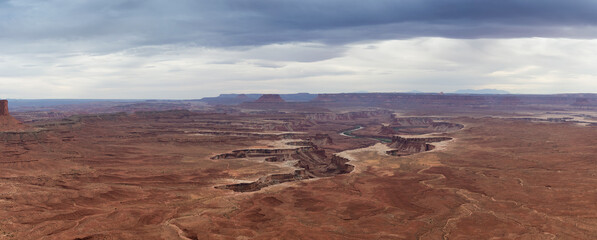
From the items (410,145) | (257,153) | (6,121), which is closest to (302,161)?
(257,153)

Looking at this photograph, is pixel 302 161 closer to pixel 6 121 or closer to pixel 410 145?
pixel 410 145

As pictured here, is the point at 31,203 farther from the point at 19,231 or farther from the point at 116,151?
the point at 116,151

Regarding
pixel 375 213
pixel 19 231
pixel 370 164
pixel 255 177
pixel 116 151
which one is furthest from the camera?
pixel 116 151

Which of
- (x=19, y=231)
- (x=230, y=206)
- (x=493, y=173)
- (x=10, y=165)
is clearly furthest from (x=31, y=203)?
(x=493, y=173)

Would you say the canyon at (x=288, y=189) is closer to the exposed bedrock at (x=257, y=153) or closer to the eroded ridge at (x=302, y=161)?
the exposed bedrock at (x=257, y=153)

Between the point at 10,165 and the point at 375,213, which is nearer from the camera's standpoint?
the point at 375,213

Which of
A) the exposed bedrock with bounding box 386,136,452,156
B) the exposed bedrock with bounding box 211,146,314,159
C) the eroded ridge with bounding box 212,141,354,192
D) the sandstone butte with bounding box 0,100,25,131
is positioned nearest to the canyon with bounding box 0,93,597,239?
the exposed bedrock with bounding box 211,146,314,159
